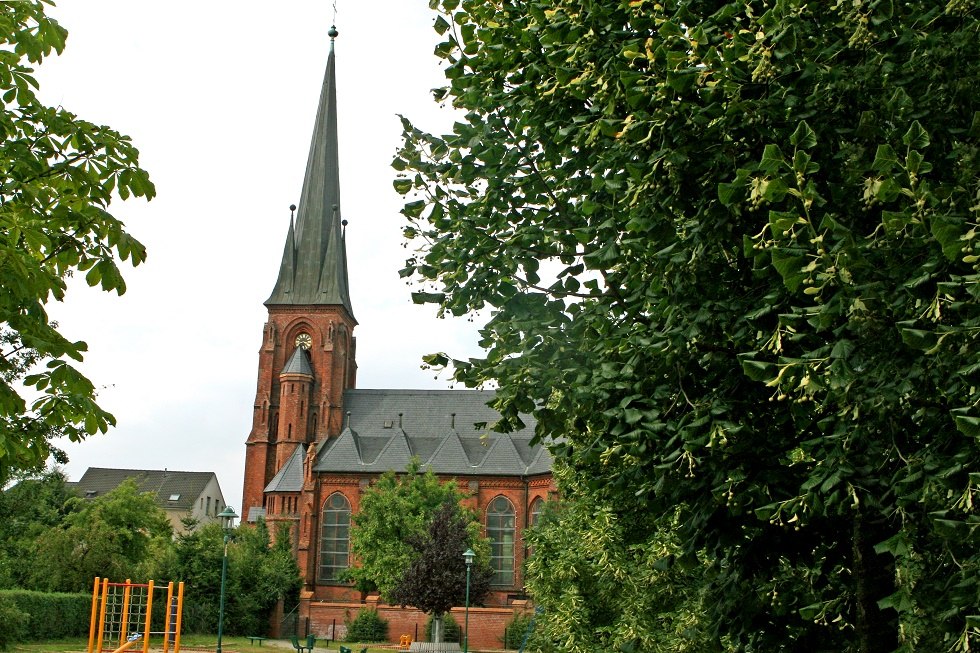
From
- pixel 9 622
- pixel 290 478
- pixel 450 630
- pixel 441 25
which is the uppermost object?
pixel 290 478

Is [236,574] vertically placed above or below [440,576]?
above

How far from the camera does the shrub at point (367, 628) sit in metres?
54.1

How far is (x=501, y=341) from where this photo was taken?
8609 millimetres

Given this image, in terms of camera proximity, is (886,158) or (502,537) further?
(502,537)

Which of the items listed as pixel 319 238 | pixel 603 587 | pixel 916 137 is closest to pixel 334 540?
pixel 319 238

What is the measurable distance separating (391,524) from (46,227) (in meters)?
52.3

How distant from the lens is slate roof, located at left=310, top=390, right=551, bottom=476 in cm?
6512

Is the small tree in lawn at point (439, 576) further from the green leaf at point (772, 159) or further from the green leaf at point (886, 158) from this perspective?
the green leaf at point (886, 158)

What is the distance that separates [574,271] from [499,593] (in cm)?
5638

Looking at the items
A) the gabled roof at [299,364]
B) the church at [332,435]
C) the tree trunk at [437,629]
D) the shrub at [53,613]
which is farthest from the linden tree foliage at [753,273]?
the gabled roof at [299,364]

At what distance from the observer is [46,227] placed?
23.0ft

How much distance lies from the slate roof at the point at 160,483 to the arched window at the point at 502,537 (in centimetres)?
3976

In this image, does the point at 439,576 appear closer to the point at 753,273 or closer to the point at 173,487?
the point at 753,273

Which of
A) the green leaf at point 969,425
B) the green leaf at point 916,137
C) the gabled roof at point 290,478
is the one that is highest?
the gabled roof at point 290,478
